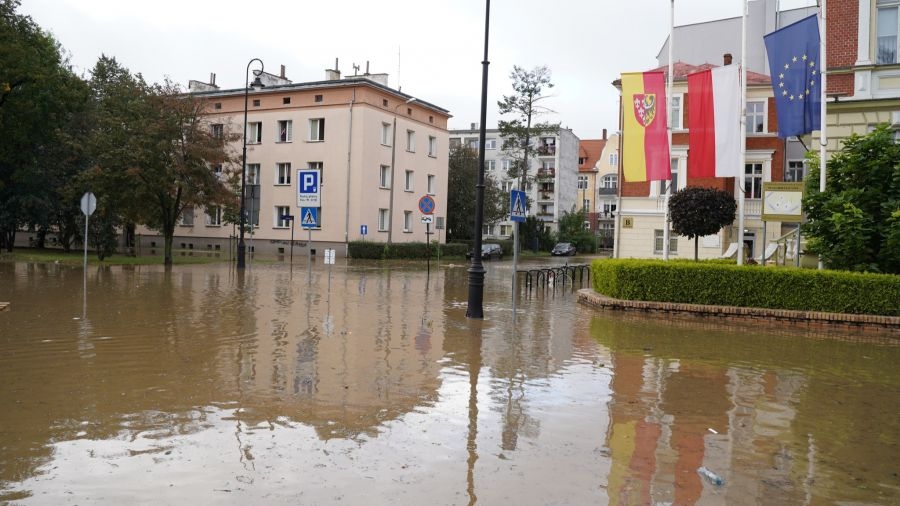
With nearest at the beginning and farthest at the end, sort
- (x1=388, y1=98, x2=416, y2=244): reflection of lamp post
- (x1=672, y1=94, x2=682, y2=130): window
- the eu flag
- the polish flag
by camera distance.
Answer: the eu flag → the polish flag → (x1=672, y1=94, x2=682, y2=130): window → (x1=388, y1=98, x2=416, y2=244): reflection of lamp post

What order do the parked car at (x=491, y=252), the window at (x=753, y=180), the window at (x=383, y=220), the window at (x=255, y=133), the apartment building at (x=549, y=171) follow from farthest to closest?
the apartment building at (x=549, y=171)
the parked car at (x=491, y=252)
the window at (x=255, y=133)
the window at (x=383, y=220)
the window at (x=753, y=180)

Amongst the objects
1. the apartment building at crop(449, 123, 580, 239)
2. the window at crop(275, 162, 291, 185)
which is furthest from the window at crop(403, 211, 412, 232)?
the apartment building at crop(449, 123, 580, 239)

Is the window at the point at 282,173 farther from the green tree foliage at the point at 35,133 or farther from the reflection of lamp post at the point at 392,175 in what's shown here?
the green tree foliage at the point at 35,133

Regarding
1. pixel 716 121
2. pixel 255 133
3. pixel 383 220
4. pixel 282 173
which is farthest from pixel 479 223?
pixel 255 133

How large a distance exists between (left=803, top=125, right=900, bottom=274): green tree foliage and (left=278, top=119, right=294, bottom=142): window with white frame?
37.5 m

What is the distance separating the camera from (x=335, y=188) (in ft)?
151

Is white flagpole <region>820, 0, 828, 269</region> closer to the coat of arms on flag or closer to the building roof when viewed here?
the coat of arms on flag

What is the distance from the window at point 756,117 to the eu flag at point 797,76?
17.4 m

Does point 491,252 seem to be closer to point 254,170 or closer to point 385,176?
point 385,176

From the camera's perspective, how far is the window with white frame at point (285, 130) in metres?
47.8

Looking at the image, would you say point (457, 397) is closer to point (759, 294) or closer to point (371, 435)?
point (371, 435)

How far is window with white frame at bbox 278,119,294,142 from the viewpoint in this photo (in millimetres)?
47781

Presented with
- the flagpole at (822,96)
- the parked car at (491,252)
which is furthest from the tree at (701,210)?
the parked car at (491,252)

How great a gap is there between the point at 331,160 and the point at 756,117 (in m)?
26.1
